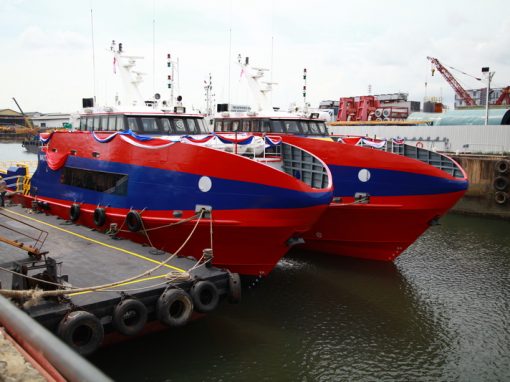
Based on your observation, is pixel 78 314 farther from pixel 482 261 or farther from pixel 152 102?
pixel 482 261

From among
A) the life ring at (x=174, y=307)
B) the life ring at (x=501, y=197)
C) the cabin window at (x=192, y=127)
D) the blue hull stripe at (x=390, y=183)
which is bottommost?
the life ring at (x=174, y=307)

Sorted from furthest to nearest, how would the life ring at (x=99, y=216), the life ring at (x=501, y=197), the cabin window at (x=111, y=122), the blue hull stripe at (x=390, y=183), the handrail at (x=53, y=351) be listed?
the life ring at (x=501, y=197) → the cabin window at (x=111, y=122) → the blue hull stripe at (x=390, y=183) → the life ring at (x=99, y=216) → the handrail at (x=53, y=351)

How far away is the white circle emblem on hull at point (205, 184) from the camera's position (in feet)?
35.1

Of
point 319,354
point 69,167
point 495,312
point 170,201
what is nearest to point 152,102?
point 69,167

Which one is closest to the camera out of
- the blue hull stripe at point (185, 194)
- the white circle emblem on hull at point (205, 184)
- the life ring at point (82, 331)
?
the life ring at point (82, 331)

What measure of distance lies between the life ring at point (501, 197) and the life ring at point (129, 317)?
2151 centimetres

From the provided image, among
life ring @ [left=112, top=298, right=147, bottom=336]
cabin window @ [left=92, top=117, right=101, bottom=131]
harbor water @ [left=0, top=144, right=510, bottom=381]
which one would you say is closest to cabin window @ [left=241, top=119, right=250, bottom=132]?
cabin window @ [left=92, top=117, right=101, bottom=131]

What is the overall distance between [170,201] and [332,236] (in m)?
6.25

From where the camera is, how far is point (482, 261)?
16203mm

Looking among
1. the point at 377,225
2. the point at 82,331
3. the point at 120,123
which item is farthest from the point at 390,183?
the point at 82,331

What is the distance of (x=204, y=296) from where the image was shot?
908 cm

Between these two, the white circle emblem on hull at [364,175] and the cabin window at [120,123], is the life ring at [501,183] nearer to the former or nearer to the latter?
the white circle emblem on hull at [364,175]

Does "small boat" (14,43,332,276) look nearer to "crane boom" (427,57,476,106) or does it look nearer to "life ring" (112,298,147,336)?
"life ring" (112,298,147,336)

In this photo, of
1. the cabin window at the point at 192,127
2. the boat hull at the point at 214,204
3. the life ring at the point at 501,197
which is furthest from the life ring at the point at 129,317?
the life ring at the point at 501,197
